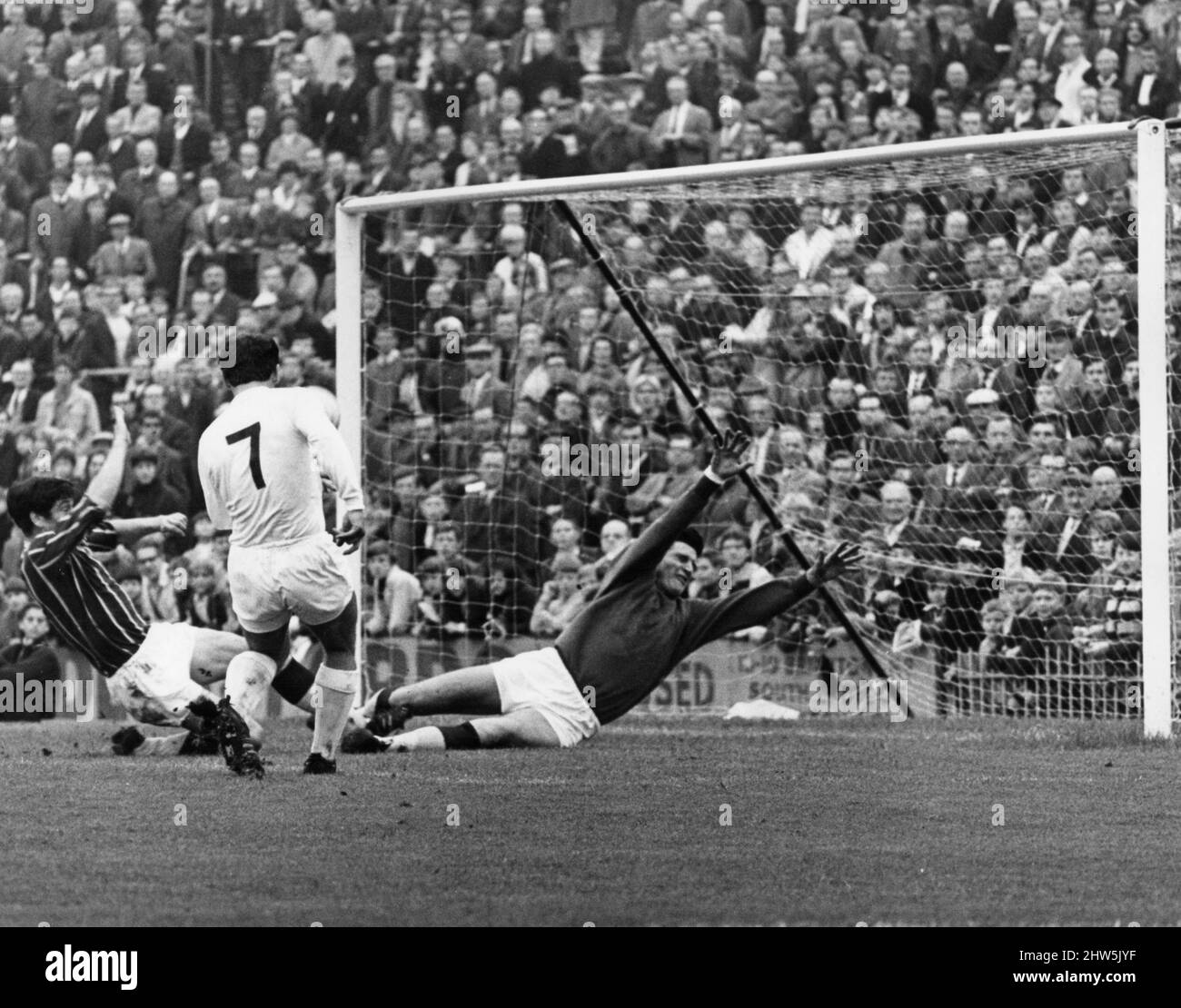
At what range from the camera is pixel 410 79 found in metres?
17.6

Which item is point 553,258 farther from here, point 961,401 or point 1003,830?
point 1003,830

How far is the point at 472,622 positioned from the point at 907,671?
2.90 m

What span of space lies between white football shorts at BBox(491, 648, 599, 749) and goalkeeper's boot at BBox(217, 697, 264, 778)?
6.16ft

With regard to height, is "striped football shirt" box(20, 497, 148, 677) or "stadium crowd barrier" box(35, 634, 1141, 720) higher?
"striped football shirt" box(20, 497, 148, 677)

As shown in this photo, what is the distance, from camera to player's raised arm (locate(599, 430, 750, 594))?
1024cm

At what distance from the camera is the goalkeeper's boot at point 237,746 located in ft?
30.0

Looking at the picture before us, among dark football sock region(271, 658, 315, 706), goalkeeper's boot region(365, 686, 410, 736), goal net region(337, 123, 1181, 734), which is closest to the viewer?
goalkeeper's boot region(365, 686, 410, 736)

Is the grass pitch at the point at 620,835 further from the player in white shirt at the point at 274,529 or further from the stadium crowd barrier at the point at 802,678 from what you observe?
the stadium crowd barrier at the point at 802,678

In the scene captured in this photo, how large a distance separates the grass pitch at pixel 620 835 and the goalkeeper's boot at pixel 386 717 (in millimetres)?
456

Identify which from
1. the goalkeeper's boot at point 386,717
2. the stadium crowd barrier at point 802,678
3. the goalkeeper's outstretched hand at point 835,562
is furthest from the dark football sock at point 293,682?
the goalkeeper's outstretched hand at point 835,562

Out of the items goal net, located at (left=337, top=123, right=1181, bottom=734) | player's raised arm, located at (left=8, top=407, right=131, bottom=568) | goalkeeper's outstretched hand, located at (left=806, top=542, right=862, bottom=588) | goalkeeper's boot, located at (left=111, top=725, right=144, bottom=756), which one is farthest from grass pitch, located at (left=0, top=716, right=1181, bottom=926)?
goal net, located at (left=337, top=123, right=1181, bottom=734)

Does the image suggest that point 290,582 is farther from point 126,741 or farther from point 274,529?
point 126,741

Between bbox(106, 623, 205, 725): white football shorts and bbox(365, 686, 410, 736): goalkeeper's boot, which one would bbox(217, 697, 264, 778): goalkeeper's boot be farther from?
bbox(365, 686, 410, 736): goalkeeper's boot
